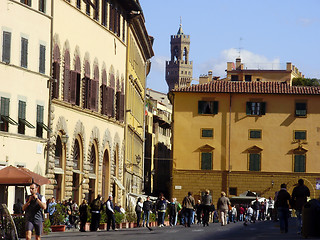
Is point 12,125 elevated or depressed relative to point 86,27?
depressed

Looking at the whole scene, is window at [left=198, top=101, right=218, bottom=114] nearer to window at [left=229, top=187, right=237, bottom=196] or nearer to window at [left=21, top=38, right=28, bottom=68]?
window at [left=229, top=187, right=237, bottom=196]

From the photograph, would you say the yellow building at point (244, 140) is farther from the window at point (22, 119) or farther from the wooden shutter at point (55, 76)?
the window at point (22, 119)

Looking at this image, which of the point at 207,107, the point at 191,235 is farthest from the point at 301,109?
the point at 191,235

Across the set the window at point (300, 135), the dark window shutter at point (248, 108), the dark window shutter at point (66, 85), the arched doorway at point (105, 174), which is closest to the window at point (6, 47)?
the dark window shutter at point (66, 85)

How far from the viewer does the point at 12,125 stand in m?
39.7

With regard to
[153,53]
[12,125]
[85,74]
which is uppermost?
[153,53]

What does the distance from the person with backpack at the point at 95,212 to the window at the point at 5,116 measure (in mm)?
4563

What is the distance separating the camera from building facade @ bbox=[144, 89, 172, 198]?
105 m

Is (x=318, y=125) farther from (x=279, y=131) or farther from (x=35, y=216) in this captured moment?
(x=35, y=216)

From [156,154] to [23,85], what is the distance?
75899 millimetres

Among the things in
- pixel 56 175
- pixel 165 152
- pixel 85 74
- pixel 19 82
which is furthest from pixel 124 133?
pixel 165 152

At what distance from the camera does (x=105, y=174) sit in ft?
185

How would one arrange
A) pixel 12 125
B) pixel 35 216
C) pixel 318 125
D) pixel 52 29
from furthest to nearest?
pixel 318 125 < pixel 52 29 < pixel 12 125 < pixel 35 216

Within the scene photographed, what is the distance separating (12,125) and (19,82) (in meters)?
2.04
